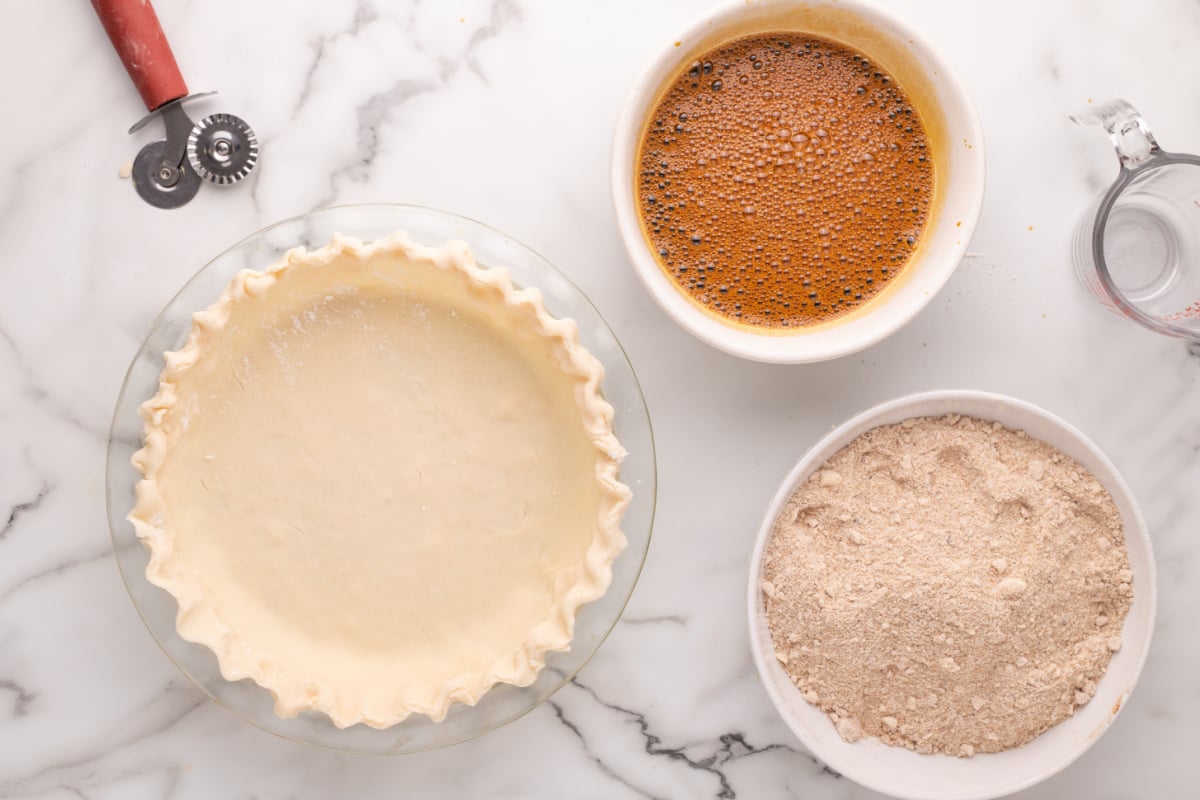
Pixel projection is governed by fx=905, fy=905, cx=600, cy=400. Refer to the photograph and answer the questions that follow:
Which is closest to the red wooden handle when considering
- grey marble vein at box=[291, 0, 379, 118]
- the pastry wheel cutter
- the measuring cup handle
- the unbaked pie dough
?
the pastry wheel cutter

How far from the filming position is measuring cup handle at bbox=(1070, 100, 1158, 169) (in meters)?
1.26

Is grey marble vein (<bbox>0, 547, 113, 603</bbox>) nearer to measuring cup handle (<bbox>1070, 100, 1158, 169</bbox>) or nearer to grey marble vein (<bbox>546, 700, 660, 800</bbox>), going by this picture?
grey marble vein (<bbox>546, 700, 660, 800</bbox>)

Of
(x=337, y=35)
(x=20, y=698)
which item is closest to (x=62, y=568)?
(x=20, y=698)

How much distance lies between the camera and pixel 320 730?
4.30ft

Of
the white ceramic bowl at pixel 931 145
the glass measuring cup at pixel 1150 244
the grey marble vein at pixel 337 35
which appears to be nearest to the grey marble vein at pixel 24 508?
the grey marble vein at pixel 337 35

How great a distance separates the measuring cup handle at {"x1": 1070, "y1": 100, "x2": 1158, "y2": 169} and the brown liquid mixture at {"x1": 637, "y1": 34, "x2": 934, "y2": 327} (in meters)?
0.27

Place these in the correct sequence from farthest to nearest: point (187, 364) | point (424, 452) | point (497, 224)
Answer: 1. point (497, 224)
2. point (424, 452)
3. point (187, 364)

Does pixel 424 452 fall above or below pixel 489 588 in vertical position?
above

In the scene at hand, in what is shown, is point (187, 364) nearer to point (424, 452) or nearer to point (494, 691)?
point (424, 452)

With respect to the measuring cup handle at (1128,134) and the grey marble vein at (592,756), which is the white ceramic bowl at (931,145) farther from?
the grey marble vein at (592,756)

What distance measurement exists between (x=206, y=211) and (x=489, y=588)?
70 cm

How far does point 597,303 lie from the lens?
138 cm

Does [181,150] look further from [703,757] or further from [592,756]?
[703,757]

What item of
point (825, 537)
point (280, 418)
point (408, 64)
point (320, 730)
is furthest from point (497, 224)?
point (320, 730)
